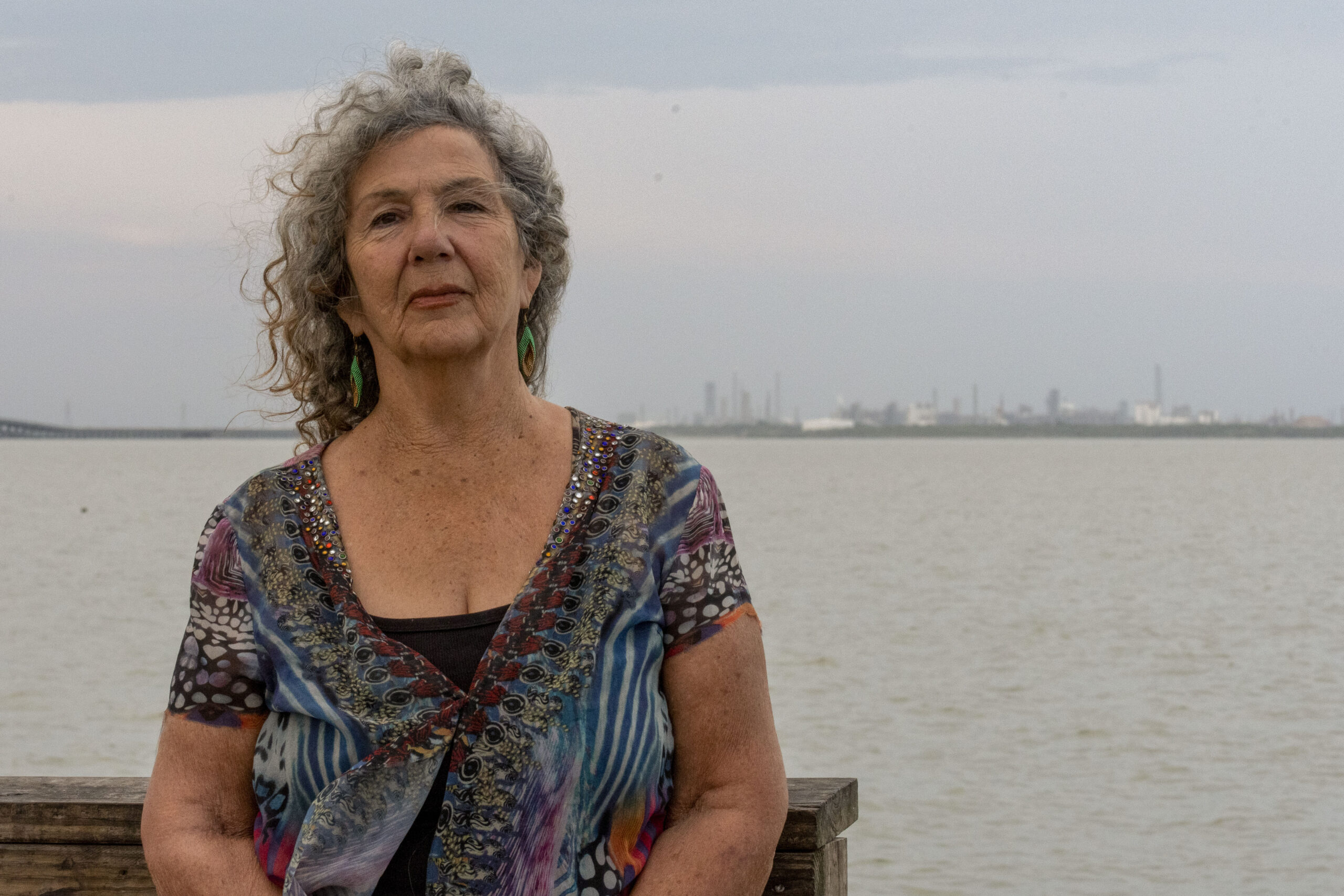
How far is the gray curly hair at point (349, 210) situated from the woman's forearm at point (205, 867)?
70 centimetres

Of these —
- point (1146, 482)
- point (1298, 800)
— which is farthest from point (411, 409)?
point (1146, 482)

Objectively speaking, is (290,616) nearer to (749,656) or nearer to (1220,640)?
(749,656)

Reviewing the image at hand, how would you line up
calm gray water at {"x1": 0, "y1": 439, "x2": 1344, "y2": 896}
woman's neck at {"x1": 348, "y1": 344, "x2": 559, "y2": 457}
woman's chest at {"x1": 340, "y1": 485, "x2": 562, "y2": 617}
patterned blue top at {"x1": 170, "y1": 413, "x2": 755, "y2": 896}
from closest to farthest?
patterned blue top at {"x1": 170, "y1": 413, "x2": 755, "y2": 896} → woman's chest at {"x1": 340, "y1": 485, "x2": 562, "y2": 617} → woman's neck at {"x1": 348, "y1": 344, "x2": 559, "y2": 457} → calm gray water at {"x1": 0, "y1": 439, "x2": 1344, "y2": 896}

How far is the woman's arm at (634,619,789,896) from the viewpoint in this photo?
2090 millimetres

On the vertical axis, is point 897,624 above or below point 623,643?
below

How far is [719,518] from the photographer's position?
7.31ft

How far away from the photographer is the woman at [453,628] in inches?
80.7

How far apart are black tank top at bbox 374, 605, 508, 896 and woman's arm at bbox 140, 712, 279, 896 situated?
18cm

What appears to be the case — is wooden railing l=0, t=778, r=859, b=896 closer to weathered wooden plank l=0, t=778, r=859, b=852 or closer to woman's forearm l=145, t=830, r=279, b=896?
weathered wooden plank l=0, t=778, r=859, b=852

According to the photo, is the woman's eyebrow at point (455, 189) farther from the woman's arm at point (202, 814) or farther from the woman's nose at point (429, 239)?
the woman's arm at point (202, 814)

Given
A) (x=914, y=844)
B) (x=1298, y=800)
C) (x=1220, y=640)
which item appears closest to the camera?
(x=914, y=844)

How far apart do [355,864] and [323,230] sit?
0.96 m

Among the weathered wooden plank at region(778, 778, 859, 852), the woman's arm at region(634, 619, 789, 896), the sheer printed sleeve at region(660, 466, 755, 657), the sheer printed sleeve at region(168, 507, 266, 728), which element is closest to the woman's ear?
the sheer printed sleeve at region(168, 507, 266, 728)

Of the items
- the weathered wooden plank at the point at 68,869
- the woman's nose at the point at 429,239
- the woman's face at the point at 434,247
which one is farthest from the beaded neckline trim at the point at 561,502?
the weathered wooden plank at the point at 68,869
